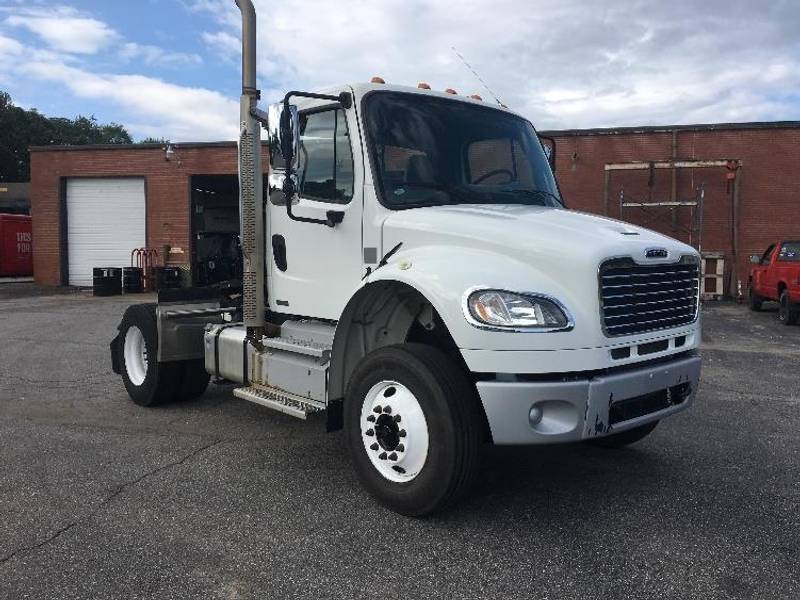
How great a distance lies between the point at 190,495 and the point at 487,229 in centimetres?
242

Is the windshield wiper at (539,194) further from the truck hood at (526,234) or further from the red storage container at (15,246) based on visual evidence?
the red storage container at (15,246)

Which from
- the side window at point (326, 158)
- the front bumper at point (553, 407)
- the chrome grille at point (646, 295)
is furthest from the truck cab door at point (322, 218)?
the chrome grille at point (646, 295)

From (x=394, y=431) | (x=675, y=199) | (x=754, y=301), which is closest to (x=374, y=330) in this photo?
(x=394, y=431)

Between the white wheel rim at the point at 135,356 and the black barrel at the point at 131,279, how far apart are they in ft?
56.3

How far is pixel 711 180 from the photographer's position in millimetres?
20891

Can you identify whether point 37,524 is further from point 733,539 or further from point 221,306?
point 733,539

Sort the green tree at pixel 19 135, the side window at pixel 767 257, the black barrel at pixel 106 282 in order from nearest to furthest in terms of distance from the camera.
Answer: the side window at pixel 767 257, the black barrel at pixel 106 282, the green tree at pixel 19 135

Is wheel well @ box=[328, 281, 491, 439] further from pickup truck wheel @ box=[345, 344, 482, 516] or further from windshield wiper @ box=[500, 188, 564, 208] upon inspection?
windshield wiper @ box=[500, 188, 564, 208]

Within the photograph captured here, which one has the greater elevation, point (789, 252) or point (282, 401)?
point (789, 252)

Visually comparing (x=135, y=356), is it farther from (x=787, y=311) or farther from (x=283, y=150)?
(x=787, y=311)

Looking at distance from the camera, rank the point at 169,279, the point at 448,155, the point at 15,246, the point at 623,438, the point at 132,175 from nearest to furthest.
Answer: the point at 448,155 → the point at 623,438 → the point at 169,279 → the point at 132,175 → the point at 15,246

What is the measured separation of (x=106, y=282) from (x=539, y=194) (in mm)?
20134

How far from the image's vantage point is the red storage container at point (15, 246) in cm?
3170

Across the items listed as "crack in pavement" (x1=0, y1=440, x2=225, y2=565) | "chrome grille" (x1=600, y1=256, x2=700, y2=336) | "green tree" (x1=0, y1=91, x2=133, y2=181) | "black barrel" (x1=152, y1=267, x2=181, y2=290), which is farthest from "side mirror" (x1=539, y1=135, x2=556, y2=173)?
"green tree" (x1=0, y1=91, x2=133, y2=181)
